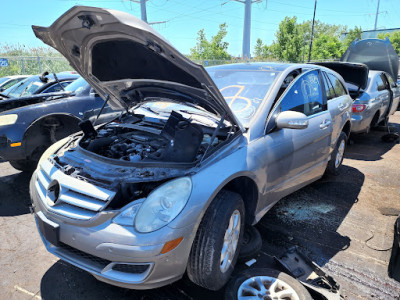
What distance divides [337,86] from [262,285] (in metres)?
3.35

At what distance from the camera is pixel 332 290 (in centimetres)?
215

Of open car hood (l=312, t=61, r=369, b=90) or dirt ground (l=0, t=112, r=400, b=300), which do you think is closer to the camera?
dirt ground (l=0, t=112, r=400, b=300)

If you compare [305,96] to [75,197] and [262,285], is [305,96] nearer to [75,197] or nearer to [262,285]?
[262,285]

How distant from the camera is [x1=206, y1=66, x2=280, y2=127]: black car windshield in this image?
108 inches

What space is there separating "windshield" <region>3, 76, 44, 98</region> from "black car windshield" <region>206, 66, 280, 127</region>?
16.3 ft

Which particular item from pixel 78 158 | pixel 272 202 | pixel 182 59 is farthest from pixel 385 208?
pixel 78 158

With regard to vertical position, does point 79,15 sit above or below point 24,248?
above

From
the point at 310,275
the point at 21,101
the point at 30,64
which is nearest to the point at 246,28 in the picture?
the point at 30,64

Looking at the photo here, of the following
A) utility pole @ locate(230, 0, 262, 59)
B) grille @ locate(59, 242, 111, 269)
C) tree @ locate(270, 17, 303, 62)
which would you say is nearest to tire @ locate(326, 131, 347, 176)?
grille @ locate(59, 242, 111, 269)

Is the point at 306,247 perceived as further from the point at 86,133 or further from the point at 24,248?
the point at 24,248

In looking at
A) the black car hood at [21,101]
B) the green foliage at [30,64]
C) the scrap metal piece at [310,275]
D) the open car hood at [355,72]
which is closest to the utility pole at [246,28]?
the green foliage at [30,64]

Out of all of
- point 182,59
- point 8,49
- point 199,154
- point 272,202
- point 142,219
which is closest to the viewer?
point 142,219

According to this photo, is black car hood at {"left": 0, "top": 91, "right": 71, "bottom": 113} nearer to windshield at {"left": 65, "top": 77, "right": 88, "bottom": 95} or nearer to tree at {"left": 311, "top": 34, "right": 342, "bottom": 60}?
windshield at {"left": 65, "top": 77, "right": 88, "bottom": 95}

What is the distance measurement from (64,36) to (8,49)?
23.5m
